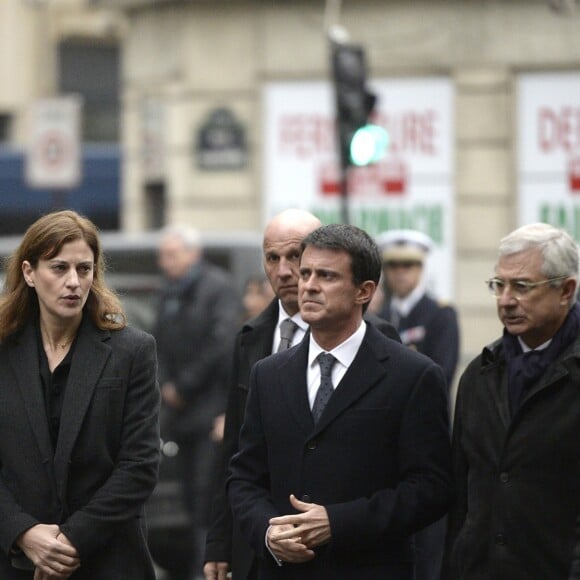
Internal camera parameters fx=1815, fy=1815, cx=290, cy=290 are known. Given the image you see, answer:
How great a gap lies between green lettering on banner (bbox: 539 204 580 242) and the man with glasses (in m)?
13.9

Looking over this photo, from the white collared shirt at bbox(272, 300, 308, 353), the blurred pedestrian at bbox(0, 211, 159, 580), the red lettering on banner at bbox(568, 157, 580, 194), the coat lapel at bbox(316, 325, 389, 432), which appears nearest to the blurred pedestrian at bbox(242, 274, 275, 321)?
the white collared shirt at bbox(272, 300, 308, 353)

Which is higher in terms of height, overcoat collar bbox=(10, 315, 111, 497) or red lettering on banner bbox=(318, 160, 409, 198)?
red lettering on banner bbox=(318, 160, 409, 198)

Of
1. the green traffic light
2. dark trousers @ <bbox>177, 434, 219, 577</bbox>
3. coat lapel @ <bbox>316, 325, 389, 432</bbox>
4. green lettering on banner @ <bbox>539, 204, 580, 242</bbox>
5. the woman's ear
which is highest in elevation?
the green traffic light

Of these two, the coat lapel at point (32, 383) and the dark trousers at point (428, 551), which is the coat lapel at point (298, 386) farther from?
the dark trousers at point (428, 551)

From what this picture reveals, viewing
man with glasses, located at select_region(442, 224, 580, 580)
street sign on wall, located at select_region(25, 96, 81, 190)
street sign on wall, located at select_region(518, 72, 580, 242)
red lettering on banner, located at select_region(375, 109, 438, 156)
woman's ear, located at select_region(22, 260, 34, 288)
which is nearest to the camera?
man with glasses, located at select_region(442, 224, 580, 580)

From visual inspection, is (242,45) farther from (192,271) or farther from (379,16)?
(192,271)

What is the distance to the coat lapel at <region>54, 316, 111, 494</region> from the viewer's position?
596 centimetres

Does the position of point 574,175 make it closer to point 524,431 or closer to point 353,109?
point 353,109

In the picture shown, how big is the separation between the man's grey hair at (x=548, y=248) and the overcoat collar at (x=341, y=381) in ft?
1.65

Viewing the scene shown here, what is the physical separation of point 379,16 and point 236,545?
14.3 m

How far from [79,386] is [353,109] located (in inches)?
330

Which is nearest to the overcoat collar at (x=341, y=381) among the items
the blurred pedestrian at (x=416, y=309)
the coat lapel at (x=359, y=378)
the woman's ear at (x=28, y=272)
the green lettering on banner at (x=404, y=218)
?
the coat lapel at (x=359, y=378)

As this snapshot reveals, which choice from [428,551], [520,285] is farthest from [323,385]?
[428,551]

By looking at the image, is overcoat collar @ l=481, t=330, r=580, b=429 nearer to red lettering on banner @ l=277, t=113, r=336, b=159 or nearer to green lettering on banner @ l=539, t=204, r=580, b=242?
green lettering on banner @ l=539, t=204, r=580, b=242
